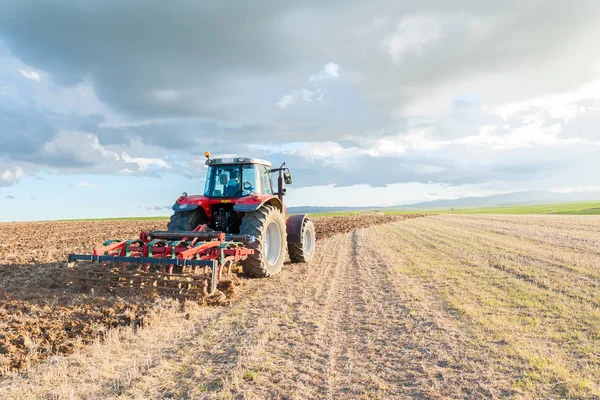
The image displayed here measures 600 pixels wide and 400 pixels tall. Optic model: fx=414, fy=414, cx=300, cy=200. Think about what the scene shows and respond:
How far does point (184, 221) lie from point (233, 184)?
134 centimetres

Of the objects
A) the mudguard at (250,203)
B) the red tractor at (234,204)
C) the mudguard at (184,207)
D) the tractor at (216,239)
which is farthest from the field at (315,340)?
the mudguard at (184,207)

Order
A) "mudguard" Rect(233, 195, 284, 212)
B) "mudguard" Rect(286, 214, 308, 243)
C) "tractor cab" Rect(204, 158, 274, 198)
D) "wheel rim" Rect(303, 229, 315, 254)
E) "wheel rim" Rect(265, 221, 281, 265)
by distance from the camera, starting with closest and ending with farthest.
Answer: "mudguard" Rect(233, 195, 284, 212) → "wheel rim" Rect(265, 221, 281, 265) → "tractor cab" Rect(204, 158, 274, 198) → "mudguard" Rect(286, 214, 308, 243) → "wheel rim" Rect(303, 229, 315, 254)

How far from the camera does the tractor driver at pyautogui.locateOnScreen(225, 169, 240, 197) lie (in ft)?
30.2

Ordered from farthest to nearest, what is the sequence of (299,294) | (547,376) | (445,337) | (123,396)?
(299,294)
(445,337)
(547,376)
(123,396)

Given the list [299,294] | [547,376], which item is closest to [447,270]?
[299,294]

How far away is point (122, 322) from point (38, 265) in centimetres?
636

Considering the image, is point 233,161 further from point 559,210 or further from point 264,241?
point 559,210

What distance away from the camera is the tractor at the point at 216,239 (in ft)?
21.7

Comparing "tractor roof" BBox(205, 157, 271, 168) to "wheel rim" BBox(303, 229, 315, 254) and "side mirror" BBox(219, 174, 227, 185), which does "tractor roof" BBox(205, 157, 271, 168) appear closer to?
"side mirror" BBox(219, 174, 227, 185)

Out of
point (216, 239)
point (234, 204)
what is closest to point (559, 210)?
point (234, 204)

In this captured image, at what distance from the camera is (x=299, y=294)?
7141 mm

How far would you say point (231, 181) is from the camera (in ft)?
30.5

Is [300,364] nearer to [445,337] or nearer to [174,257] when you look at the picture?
[445,337]

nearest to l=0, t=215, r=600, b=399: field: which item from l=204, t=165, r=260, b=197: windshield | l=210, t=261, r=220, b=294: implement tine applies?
l=210, t=261, r=220, b=294: implement tine
